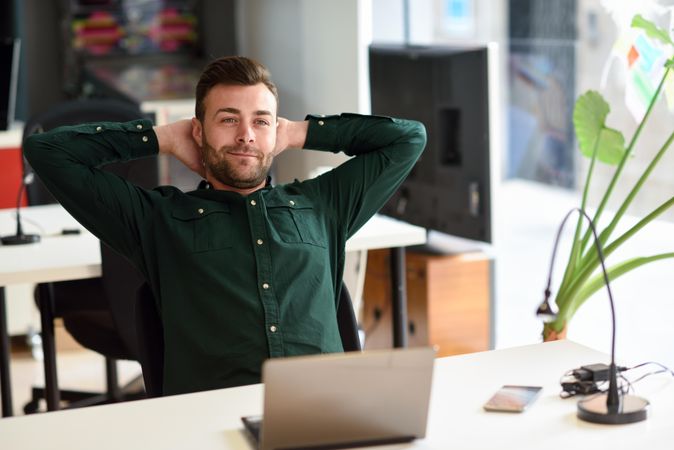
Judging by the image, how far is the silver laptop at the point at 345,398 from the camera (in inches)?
61.9

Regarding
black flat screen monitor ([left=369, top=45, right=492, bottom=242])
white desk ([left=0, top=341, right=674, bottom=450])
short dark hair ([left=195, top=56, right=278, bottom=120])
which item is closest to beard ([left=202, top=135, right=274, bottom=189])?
short dark hair ([left=195, top=56, right=278, bottom=120])

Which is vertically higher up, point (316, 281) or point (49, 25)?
point (49, 25)

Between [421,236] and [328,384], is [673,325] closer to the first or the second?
[421,236]

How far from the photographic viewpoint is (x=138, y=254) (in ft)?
7.47

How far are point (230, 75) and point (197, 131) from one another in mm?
151

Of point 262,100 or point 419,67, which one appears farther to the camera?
point 419,67

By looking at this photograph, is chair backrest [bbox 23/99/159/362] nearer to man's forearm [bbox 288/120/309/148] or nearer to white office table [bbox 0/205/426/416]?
white office table [bbox 0/205/426/416]

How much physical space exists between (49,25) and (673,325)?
3908mm

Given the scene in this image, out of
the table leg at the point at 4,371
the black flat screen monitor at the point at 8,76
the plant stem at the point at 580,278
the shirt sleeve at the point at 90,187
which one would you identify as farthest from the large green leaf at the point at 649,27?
the black flat screen monitor at the point at 8,76

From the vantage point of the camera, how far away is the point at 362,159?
247cm

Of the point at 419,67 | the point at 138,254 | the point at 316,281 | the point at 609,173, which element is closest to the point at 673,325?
the point at 609,173

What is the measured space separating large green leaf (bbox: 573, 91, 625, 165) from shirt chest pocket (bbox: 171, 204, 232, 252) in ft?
3.83

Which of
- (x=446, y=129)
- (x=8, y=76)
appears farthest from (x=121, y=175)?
(x=8, y=76)

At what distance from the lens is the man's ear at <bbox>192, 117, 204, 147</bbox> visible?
2.38 m
